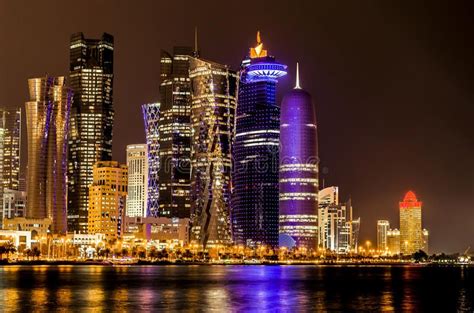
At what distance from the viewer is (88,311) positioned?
92.9 meters

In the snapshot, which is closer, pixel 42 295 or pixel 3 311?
pixel 3 311

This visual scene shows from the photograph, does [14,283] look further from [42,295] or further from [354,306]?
[354,306]

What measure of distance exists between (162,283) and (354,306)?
57075 millimetres

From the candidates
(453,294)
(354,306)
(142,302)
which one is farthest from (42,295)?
(453,294)

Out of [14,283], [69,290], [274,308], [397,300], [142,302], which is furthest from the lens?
[14,283]

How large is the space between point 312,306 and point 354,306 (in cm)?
542

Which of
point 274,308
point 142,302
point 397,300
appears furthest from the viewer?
point 397,300

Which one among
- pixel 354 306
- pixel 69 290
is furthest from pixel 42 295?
pixel 354 306

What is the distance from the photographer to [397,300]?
4557 inches

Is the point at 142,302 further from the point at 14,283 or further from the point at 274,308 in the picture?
the point at 14,283

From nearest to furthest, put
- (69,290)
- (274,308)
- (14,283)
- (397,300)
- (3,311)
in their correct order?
1. (3,311)
2. (274,308)
3. (397,300)
4. (69,290)
5. (14,283)

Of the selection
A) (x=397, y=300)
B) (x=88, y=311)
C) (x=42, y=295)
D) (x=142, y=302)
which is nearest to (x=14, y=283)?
(x=42, y=295)

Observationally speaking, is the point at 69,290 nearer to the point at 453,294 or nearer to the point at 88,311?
the point at 88,311

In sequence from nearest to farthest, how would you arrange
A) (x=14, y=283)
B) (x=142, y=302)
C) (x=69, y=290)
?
(x=142, y=302)
(x=69, y=290)
(x=14, y=283)
